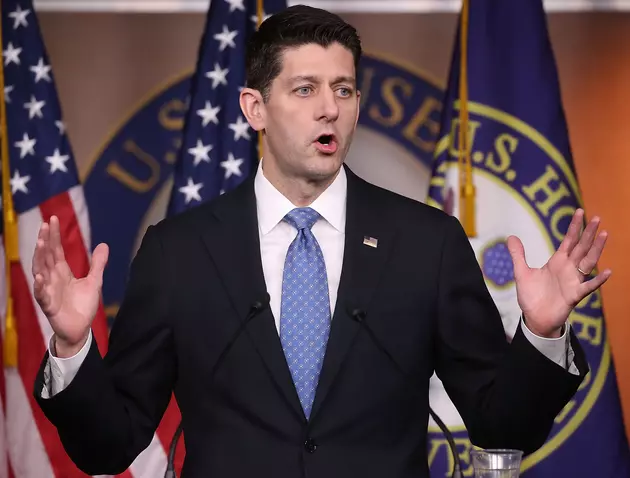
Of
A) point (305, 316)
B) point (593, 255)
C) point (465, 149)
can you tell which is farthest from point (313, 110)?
point (465, 149)

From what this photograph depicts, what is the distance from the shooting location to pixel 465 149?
342 cm

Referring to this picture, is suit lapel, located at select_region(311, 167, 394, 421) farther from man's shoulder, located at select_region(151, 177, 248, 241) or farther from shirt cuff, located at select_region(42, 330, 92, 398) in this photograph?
shirt cuff, located at select_region(42, 330, 92, 398)

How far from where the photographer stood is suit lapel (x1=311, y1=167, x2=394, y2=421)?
6.24ft

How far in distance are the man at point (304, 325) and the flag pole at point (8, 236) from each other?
1469mm

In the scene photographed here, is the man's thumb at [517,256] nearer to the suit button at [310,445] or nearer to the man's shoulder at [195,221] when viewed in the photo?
the suit button at [310,445]

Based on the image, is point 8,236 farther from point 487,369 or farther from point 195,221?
point 487,369

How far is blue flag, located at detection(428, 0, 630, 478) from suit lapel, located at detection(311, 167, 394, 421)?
131 centimetres

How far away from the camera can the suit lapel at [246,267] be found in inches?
75.2

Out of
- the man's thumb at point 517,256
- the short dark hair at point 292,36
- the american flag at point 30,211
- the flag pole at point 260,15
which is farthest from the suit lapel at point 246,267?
the american flag at point 30,211

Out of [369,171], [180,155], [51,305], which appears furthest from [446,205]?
[51,305]

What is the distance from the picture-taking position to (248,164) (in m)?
3.56

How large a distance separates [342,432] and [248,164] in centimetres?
181

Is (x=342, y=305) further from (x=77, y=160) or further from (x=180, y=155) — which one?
(x=77, y=160)

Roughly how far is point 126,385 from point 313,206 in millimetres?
513
